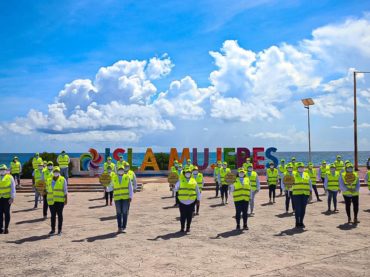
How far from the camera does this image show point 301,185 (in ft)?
44.3

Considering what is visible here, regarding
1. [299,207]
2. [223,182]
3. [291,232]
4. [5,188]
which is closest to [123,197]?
[5,188]

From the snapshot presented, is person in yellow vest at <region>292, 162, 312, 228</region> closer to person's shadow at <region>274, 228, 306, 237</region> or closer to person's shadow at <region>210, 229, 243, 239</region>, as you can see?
person's shadow at <region>274, 228, 306, 237</region>

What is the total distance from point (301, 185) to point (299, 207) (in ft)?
2.29

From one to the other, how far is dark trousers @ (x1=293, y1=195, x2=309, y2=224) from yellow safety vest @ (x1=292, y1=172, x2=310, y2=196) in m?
0.16

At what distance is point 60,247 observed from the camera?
10758mm

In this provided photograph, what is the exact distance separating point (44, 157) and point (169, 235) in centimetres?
2638

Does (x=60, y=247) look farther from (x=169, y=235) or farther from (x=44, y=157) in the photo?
(x=44, y=157)

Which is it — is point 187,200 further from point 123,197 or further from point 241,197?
point 123,197

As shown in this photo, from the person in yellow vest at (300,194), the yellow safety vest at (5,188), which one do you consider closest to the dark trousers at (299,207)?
the person in yellow vest at (300,194)

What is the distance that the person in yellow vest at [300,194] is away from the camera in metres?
13.3

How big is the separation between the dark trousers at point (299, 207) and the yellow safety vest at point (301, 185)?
0.16 meters

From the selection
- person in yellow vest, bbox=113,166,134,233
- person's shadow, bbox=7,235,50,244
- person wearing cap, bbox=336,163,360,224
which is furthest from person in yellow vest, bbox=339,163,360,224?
person's shadow, bbox=7,235,50,244

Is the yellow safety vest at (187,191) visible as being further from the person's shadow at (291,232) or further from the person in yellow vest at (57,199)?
the person in yellow vest at (57,199)

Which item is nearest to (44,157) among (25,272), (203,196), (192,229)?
(203,196)
